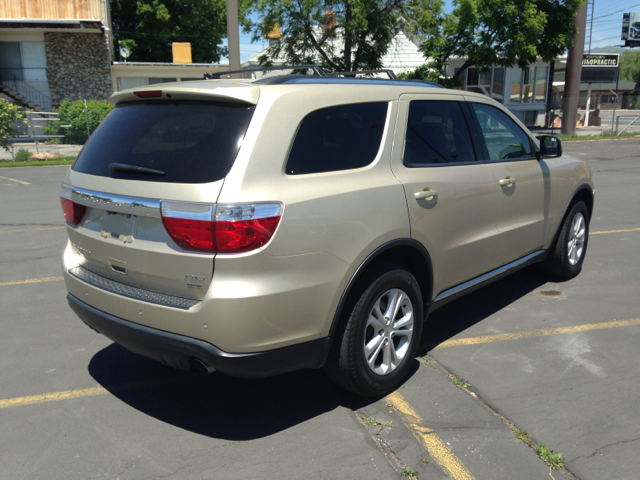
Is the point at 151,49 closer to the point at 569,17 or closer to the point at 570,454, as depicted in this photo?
the point at 569,17

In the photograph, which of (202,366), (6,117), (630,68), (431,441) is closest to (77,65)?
(6,117)

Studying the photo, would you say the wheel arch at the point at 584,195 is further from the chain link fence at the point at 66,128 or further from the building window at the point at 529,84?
the building window at the point at 529,84

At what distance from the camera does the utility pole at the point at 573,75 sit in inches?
1012

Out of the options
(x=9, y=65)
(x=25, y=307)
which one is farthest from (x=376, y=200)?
(x=9, y=65)

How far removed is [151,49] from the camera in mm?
40469

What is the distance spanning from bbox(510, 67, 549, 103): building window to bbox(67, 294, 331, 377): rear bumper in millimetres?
36932

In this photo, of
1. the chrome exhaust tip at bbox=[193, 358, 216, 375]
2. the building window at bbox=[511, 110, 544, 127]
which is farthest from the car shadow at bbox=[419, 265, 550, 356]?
the building window at bbox=[511, 110, 544, 127]

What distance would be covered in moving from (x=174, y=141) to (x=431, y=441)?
2.13m

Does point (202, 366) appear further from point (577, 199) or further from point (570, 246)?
point (577, 199)

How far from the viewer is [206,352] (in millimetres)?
2896

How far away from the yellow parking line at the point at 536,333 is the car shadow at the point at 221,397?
1.93ft

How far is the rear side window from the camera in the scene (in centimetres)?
315

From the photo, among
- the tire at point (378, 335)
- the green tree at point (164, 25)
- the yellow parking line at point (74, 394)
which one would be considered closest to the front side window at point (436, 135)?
the tire at point (378, 335)

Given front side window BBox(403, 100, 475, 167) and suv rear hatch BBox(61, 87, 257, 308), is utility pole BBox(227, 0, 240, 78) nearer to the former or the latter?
front side window BBox(403, 100, 475, 167)
